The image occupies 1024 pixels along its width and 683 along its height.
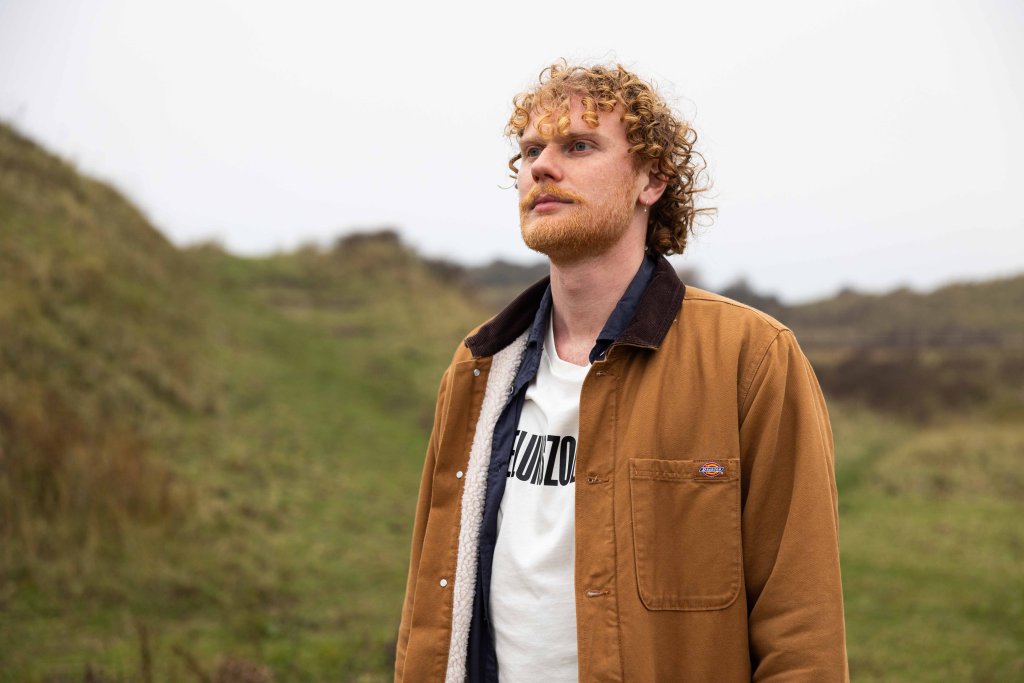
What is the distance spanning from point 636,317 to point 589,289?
226mm

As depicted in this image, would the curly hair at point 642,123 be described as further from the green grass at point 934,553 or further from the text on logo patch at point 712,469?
the green grass at point 934,553

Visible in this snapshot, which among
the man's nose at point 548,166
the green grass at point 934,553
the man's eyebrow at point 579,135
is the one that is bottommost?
the green grass at point 934,553

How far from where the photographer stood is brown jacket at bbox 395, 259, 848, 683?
1879 mm

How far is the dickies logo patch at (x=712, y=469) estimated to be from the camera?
6.52 ft

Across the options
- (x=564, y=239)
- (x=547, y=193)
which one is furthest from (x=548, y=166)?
(x=564, y=239)

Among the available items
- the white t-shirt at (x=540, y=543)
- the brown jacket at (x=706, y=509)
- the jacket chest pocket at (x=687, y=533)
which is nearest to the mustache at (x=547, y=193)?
the brown jacket at (x=706, y=509)

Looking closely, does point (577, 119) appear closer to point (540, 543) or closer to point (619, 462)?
point (619, 462)

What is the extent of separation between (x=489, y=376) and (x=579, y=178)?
2.32 feet

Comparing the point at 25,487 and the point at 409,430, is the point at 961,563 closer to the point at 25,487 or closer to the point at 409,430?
the point at 409,430

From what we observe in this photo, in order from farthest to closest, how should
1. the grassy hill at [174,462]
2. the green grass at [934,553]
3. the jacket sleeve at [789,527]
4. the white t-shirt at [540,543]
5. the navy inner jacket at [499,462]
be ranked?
the green grass at [934,553]
the grassy hill at [174,462]
the navy inner jacket at [499,462]
the white t-shirt at [540,543]
the jacket sleeve at [789,527]

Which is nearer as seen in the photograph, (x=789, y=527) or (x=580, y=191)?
(x=789, y=527)

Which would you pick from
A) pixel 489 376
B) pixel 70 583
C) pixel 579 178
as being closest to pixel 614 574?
pixel 489 376

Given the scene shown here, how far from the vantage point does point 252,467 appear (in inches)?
431

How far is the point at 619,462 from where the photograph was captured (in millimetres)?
2076
